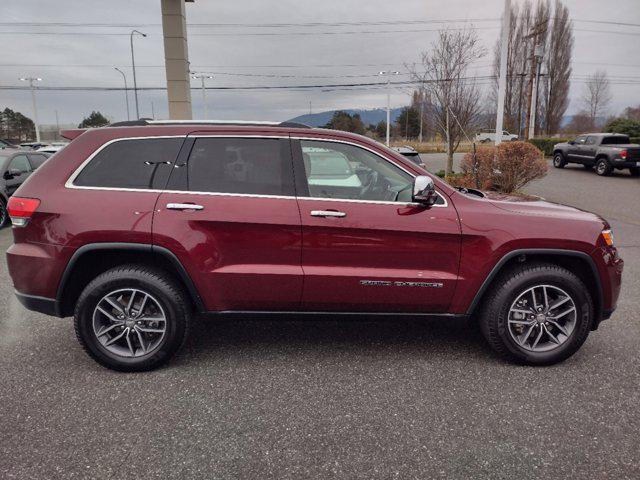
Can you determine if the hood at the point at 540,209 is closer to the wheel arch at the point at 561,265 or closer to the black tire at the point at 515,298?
the wheel arch at the point at 561,265

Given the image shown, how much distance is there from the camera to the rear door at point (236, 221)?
129 inches

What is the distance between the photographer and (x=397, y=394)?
3.16 m

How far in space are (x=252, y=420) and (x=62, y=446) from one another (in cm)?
105

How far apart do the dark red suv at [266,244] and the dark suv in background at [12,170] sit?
288 inches

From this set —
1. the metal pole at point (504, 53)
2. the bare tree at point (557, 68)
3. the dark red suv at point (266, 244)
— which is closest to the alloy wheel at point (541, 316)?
the dark red suv at point (266, 244)

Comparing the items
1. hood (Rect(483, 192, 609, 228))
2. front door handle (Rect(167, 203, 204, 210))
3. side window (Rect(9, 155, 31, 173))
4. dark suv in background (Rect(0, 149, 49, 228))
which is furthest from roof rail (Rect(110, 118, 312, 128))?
side window (Rect(9, 155, 31, 173))

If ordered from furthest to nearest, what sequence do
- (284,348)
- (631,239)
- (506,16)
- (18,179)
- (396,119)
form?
(396,119)
(506,16)
(18,179)
(631,239)
(284,348)

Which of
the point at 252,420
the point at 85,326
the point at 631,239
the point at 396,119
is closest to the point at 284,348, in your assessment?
the point at 252,420

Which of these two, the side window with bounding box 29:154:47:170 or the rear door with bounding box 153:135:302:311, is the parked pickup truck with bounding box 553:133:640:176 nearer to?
the rear door with bounding box 153:135:302:311

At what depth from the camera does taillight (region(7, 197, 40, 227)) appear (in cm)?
329

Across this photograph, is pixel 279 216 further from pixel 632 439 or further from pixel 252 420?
pixel 632 439

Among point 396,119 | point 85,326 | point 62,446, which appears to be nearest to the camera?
point 62,446

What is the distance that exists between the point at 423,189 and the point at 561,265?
54.5 inches

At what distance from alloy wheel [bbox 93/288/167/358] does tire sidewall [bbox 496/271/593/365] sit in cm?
251
